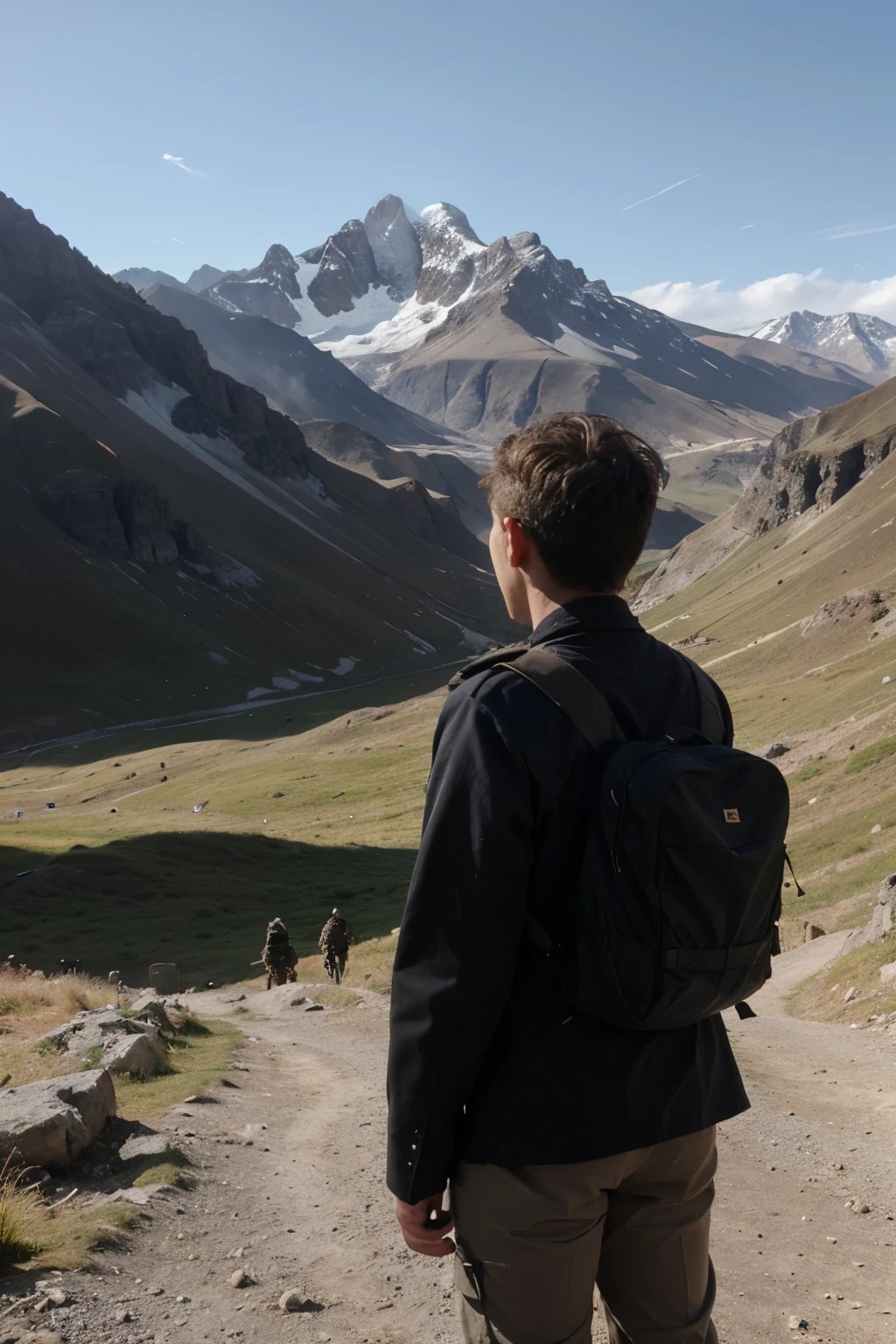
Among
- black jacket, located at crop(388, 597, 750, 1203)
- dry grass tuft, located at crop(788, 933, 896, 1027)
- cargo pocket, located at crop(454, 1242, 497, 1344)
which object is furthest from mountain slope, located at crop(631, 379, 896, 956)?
black jacket, located at crop(388, 597, 750, 1203)

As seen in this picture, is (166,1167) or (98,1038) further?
(98,1038)

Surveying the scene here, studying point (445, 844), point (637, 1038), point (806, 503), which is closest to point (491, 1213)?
point (637, 1038)

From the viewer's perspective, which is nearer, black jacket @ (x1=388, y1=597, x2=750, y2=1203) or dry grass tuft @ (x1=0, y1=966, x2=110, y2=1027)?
black jacket @ (x1=388, y1=597, x2=750, y2=1203)

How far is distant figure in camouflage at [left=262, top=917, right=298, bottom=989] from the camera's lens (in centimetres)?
2605

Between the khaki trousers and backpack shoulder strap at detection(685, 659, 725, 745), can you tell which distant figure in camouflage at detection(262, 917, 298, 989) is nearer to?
the khaki trousers

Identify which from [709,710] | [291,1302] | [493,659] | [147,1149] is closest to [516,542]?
[493,659]

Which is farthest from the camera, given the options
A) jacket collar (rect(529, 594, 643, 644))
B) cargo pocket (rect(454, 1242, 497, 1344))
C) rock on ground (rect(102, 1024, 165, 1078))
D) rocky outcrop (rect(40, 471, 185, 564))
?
rocky outcrop (rect(40, 471, 185, 564))

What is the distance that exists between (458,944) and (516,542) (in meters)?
1.69

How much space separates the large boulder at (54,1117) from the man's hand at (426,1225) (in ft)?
20.5

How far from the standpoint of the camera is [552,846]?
149 inches

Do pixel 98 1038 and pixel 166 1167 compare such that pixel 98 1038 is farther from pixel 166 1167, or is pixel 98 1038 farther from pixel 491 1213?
pixel 491 1213

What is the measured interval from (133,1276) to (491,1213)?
493 centimetres

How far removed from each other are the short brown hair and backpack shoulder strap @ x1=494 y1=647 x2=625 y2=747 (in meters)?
0.50

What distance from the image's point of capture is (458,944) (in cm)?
371
